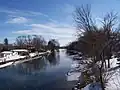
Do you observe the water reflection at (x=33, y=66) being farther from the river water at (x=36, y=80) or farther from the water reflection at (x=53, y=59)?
the river water at (x=36, y=80)

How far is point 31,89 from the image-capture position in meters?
18.8

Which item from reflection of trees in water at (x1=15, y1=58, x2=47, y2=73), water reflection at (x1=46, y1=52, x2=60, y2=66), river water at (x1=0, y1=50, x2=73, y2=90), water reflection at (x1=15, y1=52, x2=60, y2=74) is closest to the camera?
river water at (x1=0, y1=50, x2=73, y2=90)

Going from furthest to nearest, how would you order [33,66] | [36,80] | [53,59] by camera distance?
[53,59], [33,66], [36,80]

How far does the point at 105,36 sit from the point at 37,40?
347 feet

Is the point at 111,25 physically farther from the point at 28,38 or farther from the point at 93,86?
the point at 28,38

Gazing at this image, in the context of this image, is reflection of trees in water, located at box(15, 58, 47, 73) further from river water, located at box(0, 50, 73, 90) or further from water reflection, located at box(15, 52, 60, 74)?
river water, located at box(0, 50, 73, 90)

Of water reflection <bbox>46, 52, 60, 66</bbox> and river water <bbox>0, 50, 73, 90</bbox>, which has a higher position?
river water <bbox>0, 50, 73, 90</bbox>

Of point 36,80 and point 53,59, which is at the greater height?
point 36,80

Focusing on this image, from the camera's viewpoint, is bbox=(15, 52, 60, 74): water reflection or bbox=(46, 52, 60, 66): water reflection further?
bbox=(46, 52, 60, 66): water reflection

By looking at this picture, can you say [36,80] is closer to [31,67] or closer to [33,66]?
[31,67]

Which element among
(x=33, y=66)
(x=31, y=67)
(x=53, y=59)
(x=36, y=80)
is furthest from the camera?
(x=53, y=59)

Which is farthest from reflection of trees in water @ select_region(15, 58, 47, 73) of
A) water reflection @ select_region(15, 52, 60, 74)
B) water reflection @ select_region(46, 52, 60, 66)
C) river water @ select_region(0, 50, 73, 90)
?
water reflection @ select_region(46, 52, 60, 66)

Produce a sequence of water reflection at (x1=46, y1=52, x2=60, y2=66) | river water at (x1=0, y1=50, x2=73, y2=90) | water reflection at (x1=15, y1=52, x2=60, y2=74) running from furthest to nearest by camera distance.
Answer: water reflection at (x1=46, y1=52, x2=60, y2=66)
water reflection at (x1=15, y1=52, x2=60, y2=74)
river water at (x1=0, y1=50, x2=73, y2=90)

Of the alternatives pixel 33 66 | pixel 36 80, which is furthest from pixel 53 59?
pixel 36 80
